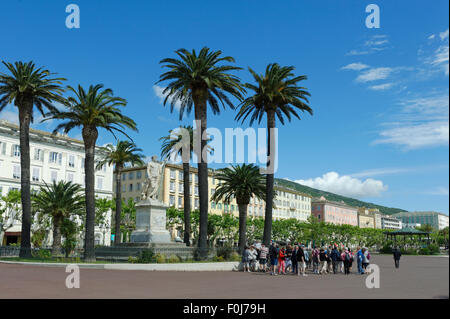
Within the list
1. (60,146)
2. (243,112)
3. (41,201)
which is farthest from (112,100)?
(60,146)

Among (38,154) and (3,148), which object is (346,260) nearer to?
(3,148)

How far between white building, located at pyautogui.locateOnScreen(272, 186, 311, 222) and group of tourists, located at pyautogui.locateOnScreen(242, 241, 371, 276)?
8760cm

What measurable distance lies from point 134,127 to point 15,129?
3973 cm

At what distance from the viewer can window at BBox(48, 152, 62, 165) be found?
6856 cm

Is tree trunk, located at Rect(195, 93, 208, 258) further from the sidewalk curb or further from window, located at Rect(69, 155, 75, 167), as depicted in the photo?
window, located at Rect(69, 155, 75, 167)

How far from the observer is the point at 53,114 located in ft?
105

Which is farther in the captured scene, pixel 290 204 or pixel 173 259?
pixel 290 204

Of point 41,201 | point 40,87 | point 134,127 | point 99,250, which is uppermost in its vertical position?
point 40,87

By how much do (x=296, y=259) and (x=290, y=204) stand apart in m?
102

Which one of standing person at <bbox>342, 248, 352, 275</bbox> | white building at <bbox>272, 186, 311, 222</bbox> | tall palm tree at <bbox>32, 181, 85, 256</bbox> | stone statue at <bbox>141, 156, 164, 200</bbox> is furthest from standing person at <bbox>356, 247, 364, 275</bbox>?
white building at <bbox>272, 186, 311, 222</bbox>

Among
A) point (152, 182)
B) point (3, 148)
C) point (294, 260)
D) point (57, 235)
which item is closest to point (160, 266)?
point (294, 260)

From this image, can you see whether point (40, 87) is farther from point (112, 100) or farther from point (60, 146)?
point (60, 146)

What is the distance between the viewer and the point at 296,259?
22.7 meters

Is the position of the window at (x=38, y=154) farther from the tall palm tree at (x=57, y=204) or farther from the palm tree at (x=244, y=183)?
the palm tree at (x=244, y=183)
